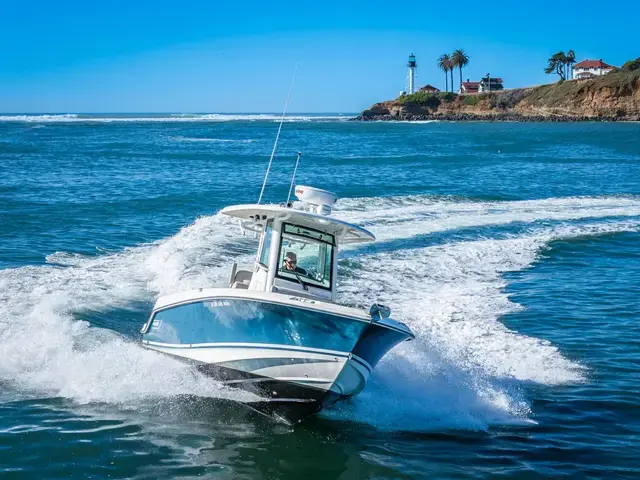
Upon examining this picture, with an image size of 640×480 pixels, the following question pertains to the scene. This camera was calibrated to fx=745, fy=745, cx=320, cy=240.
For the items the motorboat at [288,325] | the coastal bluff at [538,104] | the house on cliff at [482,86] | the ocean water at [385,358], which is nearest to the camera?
the ocean water at [385,358]

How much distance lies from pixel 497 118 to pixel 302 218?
145 metres

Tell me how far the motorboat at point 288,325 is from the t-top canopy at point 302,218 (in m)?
0.02

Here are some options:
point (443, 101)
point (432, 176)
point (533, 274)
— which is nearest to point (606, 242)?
point (533, 274)

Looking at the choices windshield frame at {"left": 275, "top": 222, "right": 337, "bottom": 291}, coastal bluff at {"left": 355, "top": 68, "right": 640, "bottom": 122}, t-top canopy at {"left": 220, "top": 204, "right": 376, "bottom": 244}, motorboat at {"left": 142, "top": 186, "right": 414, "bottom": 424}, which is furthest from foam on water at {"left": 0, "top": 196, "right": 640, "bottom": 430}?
coastal bluff at {"left": 355, "top": 68, "right": 640, "bottom": 122}

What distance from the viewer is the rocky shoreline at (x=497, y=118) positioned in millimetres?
127744

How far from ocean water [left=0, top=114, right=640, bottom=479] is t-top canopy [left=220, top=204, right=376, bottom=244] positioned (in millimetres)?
2397

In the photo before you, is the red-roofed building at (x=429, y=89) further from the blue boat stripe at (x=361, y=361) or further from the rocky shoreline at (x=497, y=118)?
the blue boat stripe at (x=361, y=361)

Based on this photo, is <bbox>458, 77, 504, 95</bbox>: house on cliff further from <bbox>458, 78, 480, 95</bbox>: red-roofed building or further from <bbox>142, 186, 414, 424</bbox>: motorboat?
<bbox>142, 186, 414, 424</bbox>: motorboat

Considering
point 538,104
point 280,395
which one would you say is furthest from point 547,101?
point 280,395

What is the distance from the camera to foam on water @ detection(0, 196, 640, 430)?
11.2 m

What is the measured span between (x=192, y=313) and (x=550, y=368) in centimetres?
629

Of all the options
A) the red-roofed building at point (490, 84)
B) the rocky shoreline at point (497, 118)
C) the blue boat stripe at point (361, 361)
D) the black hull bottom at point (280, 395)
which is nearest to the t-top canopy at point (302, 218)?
the blue boat stripe at point (361, 361)

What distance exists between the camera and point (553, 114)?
140 metres

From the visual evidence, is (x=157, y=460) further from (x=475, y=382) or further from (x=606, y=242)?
(x=606, y=242)
